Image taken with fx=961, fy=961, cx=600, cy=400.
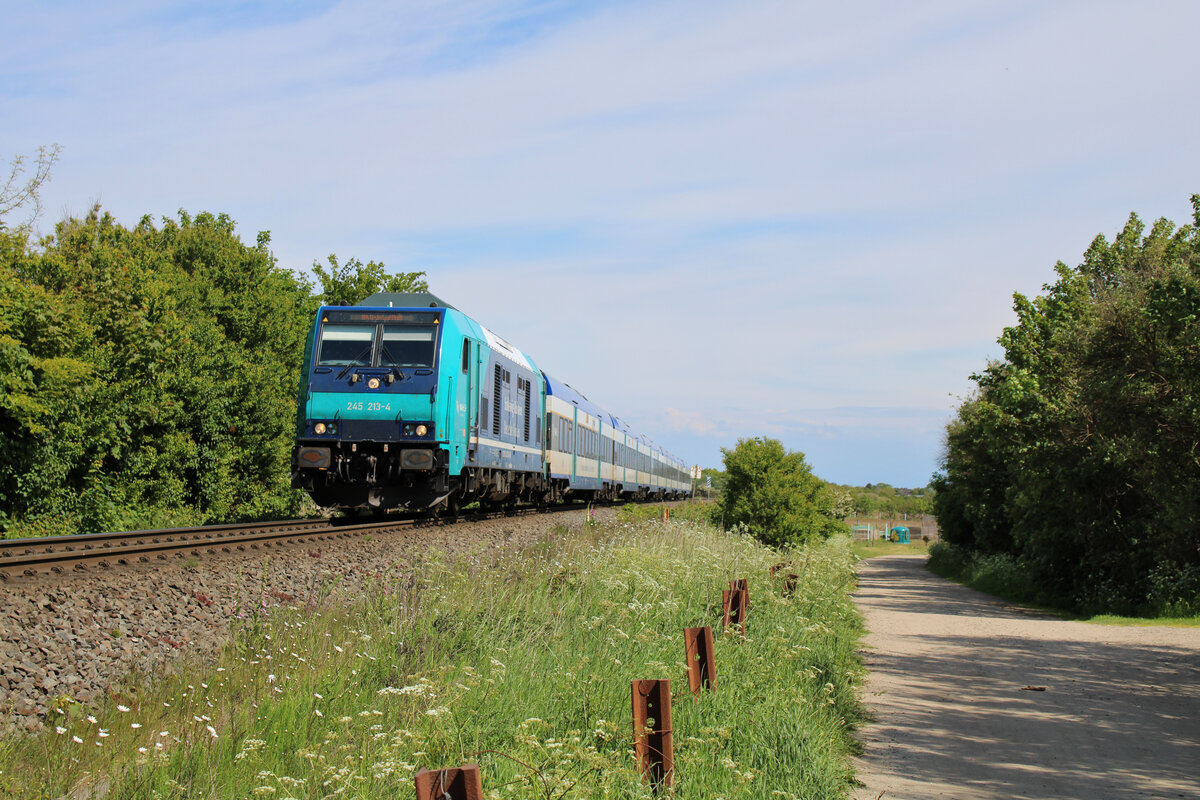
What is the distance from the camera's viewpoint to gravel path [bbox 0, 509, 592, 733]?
6.36 m

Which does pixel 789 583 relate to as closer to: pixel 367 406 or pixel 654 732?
pixel 367 406

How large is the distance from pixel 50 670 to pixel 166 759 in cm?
235

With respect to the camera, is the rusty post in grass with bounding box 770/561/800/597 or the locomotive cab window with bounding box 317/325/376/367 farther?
the locomotive cab window with bounding box 317/325/376/367

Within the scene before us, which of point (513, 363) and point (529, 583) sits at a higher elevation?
point (513, 363)

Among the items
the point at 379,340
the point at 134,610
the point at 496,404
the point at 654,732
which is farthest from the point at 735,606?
the point at 496,404

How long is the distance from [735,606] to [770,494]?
1571cm

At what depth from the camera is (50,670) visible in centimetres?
647

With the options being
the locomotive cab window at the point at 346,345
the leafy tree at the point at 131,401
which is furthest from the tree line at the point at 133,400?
the locomotive cab window at the point at 346,345

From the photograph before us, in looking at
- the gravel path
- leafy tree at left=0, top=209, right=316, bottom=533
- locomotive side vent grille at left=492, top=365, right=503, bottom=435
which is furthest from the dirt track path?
leafy tree at left=0, top=209, right=316, bottom=533

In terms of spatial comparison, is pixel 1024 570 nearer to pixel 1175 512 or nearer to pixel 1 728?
pixel 1175 512

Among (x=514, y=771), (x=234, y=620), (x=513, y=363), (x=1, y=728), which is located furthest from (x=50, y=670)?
(x=513, y=363)

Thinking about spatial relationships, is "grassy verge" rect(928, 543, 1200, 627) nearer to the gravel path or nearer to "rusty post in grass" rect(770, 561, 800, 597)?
"rusty post in grass" rect(770, 561, 800, 597)

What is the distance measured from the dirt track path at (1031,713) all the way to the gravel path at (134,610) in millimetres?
4865

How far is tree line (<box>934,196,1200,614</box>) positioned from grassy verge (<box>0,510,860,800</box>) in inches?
368
